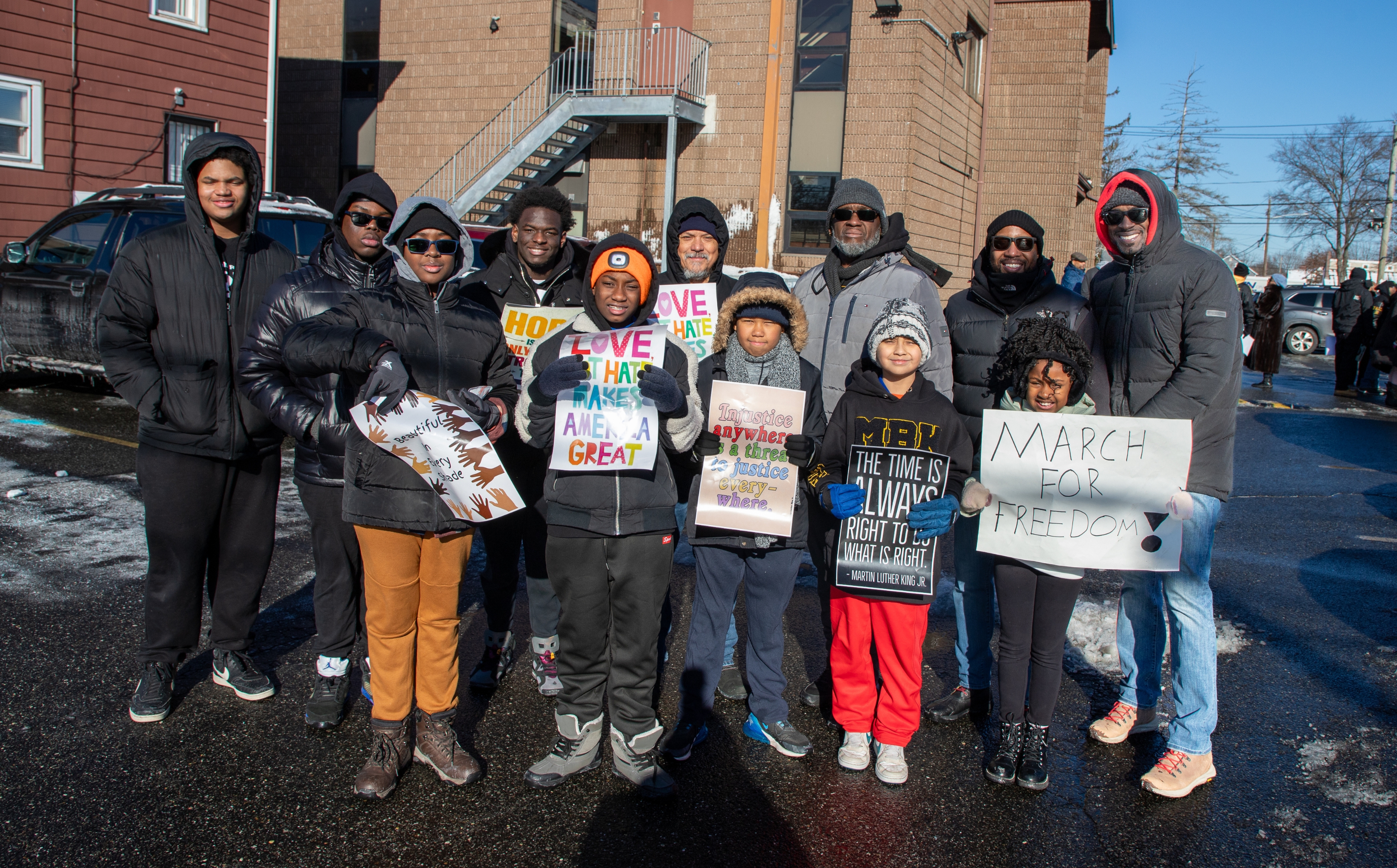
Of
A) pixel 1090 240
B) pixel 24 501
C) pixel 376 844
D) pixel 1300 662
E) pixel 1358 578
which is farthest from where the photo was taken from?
pixel 1090 240

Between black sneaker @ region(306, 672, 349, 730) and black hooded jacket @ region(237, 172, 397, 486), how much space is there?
80 centimetres

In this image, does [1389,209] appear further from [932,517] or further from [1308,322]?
[932,517]

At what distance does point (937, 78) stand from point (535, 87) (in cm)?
775

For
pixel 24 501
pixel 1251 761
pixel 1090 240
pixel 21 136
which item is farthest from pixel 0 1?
pixel 1090 240

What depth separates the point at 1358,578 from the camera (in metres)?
6.02

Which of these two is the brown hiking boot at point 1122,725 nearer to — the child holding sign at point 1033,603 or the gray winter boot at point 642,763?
the child holding sign at point 1033,603

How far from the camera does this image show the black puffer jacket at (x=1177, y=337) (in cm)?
335

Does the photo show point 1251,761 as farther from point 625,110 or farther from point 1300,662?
point 625,110

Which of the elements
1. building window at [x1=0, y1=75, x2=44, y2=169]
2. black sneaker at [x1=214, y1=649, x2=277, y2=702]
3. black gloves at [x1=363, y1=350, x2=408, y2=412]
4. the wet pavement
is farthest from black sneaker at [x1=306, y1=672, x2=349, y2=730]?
building window at [x1=0, y1=75, x2=44, y2=169]

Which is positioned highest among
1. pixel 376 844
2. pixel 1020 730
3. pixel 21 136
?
pixel 21 136

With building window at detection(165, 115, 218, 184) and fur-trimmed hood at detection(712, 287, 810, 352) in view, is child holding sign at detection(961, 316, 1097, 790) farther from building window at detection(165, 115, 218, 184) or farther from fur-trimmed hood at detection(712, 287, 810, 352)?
building window at detection(165, 115, 218, 184)

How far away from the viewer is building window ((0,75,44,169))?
13.5 m

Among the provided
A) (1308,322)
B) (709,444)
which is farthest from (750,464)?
(1308,322)

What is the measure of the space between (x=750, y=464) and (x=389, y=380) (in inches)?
54.0
